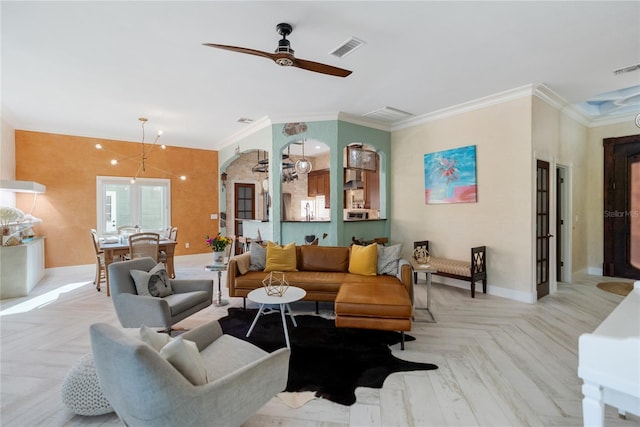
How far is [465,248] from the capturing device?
5.00 metres

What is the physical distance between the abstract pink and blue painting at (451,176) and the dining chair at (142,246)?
4.89 meters

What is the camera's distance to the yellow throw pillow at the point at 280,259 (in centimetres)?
416

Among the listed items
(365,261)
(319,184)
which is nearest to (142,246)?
(365,261)

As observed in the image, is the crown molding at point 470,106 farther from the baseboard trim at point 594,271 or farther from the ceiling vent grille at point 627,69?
the baseboard trim at point 594,271

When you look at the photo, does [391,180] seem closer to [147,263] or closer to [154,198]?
[147,263]

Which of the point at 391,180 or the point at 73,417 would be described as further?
the point at 391,180

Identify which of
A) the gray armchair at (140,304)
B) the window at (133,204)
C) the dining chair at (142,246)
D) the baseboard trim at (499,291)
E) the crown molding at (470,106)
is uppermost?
the crown molding at (470,106)

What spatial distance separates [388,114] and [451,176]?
1.60 m

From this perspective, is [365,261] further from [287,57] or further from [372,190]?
[372,190]

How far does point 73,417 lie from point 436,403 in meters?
2.51

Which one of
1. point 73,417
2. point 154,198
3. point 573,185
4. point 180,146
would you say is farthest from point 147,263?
point 573,185

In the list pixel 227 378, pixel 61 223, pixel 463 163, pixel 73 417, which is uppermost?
pixel 463 163

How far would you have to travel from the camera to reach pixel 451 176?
5.14m

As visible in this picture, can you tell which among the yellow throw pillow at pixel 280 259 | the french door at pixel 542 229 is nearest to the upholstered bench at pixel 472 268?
the french door at pixel 542 229
